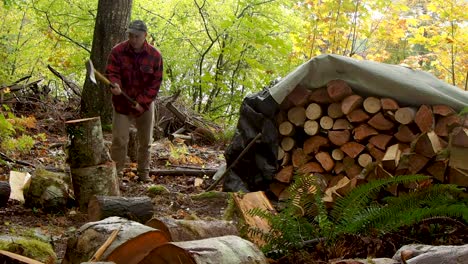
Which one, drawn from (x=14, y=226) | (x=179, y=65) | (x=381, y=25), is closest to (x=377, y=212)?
(x=14, y=226)

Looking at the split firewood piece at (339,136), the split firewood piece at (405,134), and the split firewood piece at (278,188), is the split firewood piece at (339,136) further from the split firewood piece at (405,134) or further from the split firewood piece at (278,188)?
the split firewood piece at (278,188)

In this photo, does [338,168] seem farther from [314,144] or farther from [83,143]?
[83,143]

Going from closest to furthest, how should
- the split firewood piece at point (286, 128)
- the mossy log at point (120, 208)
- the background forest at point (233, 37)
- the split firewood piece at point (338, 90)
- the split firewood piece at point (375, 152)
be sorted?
the mossy log at point (120, 208)
the split firewood piece at point (375, 152)
the split firewood piece at point (338, 90)
the split firewood piece at point (286, 128)
the background forest at point (233, 37)

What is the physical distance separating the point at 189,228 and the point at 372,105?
2925 millimetres

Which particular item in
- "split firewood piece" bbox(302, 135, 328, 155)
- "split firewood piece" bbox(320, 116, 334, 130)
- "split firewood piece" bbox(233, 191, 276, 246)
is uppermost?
"split firewood piece" bbox(320, 116, 334, 130)

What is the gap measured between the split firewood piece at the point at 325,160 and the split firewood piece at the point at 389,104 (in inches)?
28.8

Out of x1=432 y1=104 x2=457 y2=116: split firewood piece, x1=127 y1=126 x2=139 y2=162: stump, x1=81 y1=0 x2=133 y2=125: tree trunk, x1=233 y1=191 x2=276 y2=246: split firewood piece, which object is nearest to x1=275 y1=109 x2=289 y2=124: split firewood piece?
x1=233 y1=191 x2=276 y2=246: split firewood piece

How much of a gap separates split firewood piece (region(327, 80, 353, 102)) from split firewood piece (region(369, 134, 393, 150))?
51 centimetres

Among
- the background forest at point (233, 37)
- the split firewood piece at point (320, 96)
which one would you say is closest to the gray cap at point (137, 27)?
the split firewood piece at point (320, 96)

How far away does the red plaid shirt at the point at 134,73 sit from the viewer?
6.12 metres

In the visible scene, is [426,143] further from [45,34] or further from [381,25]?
[45,34]

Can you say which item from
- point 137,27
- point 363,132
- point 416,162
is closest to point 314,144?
point 363,132

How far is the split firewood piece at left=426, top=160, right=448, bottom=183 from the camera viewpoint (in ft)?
16.1

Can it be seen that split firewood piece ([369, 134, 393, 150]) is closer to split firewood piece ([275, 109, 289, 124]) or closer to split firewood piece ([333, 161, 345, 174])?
split firewood piece ([333, 161, 345, 174])
